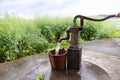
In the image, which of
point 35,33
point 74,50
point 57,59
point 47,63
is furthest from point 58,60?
point 35,33

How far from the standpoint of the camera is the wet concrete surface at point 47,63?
267cm

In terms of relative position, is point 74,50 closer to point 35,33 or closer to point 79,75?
point 79,75

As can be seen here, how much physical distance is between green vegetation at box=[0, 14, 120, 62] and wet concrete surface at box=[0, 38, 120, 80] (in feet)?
0.85

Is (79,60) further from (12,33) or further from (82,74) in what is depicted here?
(12,33)

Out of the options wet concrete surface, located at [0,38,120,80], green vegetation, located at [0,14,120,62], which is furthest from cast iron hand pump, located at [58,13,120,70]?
green vegetation, located at [0,14,120,62]

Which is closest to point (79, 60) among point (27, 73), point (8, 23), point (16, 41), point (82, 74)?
point (82, 74)

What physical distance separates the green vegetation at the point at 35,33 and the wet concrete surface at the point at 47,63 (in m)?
0.26

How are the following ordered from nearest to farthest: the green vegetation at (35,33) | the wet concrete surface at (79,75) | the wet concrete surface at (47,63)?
1. the wet concrete surface at (79,75)
2. the wet concrete surface at (47,63)
3. the green vegetation at (35,33)

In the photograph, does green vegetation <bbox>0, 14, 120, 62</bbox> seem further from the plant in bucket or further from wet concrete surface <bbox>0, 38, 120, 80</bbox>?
the plant in bucket

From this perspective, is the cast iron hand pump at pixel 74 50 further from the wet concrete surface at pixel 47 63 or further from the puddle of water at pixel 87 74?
the wet concrete surface at pixel 47 63

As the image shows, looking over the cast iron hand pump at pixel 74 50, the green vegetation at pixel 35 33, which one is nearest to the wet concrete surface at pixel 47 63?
the green vegetation at pixel 35 33

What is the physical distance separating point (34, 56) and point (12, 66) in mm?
466

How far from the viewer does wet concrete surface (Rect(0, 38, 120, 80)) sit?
8.76ft

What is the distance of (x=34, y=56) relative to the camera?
343 cm
